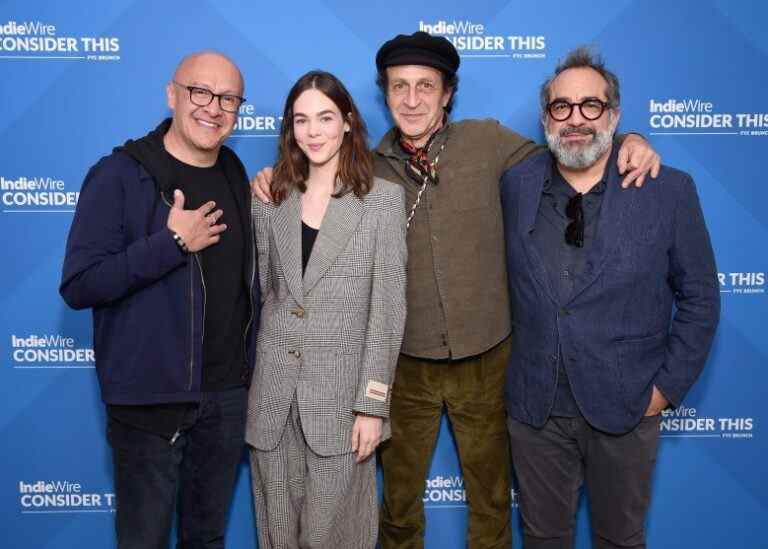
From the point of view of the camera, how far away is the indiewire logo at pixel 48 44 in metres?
2.64

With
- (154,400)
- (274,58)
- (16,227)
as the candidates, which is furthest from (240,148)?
(154,400)

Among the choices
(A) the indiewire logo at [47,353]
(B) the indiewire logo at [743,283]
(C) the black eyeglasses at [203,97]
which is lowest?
(A) the indiewire logo at [47,353]

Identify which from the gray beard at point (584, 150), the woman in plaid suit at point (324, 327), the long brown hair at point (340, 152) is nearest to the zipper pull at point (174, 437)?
the woman in plaid suit at point (324, 327)

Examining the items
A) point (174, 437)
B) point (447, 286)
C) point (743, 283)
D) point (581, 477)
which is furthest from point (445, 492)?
point (743, 283)

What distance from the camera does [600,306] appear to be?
2.08 meters

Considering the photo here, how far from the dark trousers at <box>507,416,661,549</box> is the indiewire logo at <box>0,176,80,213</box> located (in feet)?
6.26

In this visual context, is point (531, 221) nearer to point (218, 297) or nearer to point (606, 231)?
point (606, 231)

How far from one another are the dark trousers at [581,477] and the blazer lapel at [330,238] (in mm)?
824

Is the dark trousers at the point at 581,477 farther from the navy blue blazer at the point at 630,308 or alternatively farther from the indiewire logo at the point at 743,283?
the indiewire logo at the point at 743,283

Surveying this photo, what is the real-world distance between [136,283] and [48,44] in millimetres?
1332

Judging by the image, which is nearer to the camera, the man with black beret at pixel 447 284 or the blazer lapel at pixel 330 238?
the blazer lapel at pixel 330 238

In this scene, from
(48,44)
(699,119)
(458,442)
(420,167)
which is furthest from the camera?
(699,119)

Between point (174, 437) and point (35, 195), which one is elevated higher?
point (35, 195)

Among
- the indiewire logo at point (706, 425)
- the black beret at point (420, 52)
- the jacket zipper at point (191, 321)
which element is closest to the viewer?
the jacket zipper at point (191, 321)
